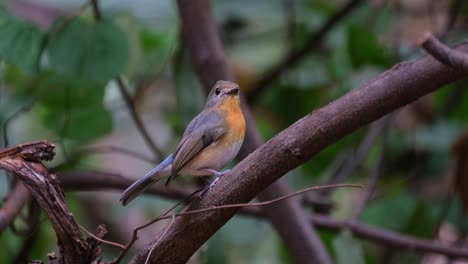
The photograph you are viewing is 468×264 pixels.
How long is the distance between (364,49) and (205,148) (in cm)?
142

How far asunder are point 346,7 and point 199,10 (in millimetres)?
1221

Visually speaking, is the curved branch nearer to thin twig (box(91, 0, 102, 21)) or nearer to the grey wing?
the grey wing

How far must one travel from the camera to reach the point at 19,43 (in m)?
2.80

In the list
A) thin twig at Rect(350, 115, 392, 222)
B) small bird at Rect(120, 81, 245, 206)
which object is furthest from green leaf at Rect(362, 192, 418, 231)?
small bird at Rect(120, 81, 245, 206)

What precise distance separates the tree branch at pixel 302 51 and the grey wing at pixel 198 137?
154cm

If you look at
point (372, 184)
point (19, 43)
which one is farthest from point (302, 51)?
point (19, 43)

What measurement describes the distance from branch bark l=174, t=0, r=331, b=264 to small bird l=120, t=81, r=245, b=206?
0.44 meters

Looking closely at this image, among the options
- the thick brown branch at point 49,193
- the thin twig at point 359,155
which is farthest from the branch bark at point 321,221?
the thick brown branch at point 49,193

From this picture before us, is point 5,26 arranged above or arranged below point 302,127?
above

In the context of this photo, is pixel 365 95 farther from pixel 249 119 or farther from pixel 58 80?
pixel 58 80

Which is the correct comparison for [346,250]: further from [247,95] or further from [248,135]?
[247,95]

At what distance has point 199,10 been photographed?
284cm

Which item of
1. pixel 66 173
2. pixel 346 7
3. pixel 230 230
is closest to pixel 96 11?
pixel 66 173

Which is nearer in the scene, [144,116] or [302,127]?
[302,127]
